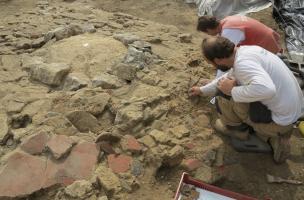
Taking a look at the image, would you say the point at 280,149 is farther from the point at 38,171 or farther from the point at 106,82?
the point at 38,171

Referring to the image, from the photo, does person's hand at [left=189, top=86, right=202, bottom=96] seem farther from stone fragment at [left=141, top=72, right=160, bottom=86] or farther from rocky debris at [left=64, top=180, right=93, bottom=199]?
rocky debris at [left=64, top=180, right=93, bottom=199]

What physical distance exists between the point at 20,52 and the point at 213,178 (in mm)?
2765

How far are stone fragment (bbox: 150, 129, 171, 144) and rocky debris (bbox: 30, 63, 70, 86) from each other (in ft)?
3.83

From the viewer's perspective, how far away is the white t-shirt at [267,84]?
2.98 meters

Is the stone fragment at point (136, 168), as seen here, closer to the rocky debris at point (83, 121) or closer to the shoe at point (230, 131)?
the rocky debris at point (83, 121)

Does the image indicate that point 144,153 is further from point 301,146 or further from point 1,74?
point 1,74

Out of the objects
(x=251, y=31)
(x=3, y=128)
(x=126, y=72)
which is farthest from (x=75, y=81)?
(x=251, y=31)

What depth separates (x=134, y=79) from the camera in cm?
414

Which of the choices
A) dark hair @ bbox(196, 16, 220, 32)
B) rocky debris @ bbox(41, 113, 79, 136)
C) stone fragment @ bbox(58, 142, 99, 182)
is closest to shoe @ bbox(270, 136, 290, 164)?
dark hair @ bbox(196, 16, 220, 32)

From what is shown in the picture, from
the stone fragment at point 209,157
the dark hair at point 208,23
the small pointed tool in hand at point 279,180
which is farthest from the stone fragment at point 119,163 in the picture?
the dark hair at point 208,23

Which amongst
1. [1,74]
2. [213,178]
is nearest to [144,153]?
[213,178]

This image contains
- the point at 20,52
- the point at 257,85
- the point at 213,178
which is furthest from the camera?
the point at 20,52

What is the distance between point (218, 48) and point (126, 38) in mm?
1868

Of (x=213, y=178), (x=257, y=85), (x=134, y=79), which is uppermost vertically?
(x=257, y=85)
